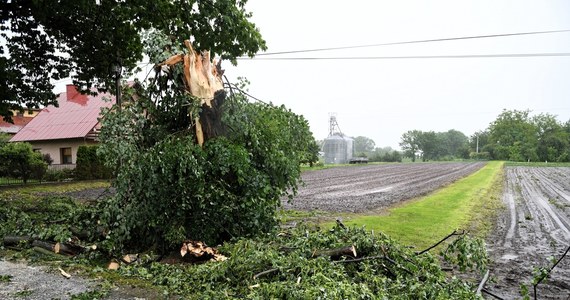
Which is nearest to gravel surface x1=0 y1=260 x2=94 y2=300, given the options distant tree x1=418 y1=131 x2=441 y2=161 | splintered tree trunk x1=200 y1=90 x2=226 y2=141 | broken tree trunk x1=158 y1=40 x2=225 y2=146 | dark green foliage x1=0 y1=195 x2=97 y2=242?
dark green foliage x1=0 y1=195 x2=97 y2=242

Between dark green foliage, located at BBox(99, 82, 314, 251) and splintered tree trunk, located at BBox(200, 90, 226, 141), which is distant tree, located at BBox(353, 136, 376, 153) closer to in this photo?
dark green foliage, located at BBox(99, 82, 314, 251)

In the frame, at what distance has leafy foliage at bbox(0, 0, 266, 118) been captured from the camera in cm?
998

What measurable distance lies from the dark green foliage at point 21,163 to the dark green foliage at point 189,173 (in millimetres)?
16693

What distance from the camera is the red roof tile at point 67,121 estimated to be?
2372 centimetres

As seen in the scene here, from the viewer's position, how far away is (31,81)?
1084cm

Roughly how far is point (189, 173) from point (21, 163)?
1823 centimetres

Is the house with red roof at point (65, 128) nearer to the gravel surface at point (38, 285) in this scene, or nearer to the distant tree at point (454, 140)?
the gravel surface at point (38, 285)

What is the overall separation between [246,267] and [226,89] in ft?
9.68

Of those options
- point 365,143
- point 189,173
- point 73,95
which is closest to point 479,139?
point 365,143

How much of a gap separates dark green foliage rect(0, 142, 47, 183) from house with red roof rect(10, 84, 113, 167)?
3802mm

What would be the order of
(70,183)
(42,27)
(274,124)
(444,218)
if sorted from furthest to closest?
(70,183) → (42,27) → (444,218) → (274,124)

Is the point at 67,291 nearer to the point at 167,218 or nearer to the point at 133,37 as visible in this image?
the point at 167,218

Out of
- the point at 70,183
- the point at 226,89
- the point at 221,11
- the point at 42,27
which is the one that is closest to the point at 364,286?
the point at 226,89

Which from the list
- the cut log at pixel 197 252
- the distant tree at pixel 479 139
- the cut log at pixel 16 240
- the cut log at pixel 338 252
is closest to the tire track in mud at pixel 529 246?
the cut log at pixel 338 252
